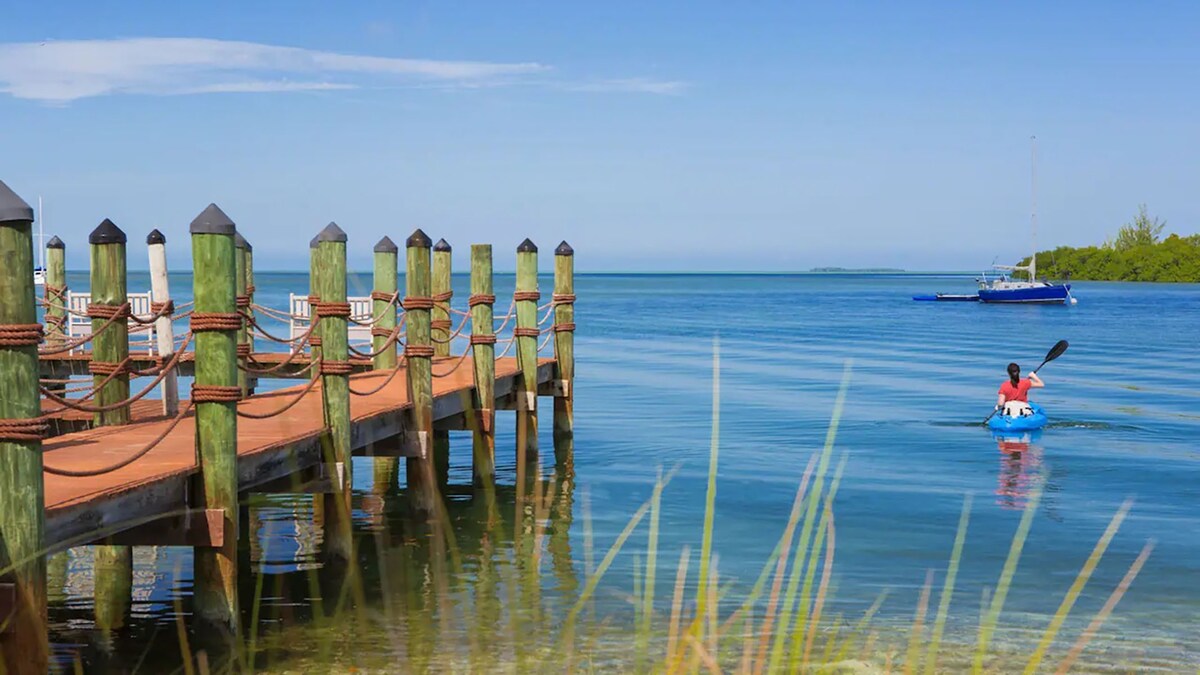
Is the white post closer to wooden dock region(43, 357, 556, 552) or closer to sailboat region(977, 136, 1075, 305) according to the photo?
wooden dock region(43, 357, 556, 552)

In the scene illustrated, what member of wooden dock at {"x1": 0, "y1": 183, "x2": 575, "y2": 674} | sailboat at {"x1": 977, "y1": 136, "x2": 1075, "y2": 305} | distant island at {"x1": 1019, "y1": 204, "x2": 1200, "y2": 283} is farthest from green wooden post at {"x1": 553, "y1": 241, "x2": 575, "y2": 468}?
distant island at {"x1": 1019, "y1": 204, "x2": 1200, "y2": 283}

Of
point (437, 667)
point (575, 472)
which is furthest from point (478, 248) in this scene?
point (437, 667)

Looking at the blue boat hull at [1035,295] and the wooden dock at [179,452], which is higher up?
the wooden dock at [179,452]

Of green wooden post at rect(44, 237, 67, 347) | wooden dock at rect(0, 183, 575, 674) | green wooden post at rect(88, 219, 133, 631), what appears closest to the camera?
wooden dock at rect(0, 183, 575, 674)

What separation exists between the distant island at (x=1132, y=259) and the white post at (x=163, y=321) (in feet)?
440

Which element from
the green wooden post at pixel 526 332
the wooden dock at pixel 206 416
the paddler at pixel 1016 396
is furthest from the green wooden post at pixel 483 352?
the paddler at pixel 1016 396

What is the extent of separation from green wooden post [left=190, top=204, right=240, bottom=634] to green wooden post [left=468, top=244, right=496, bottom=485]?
20.2 feet

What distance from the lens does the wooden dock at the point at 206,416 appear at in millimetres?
5996

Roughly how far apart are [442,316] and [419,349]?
453cm

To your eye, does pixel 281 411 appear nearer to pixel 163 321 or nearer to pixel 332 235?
pixel 332 235

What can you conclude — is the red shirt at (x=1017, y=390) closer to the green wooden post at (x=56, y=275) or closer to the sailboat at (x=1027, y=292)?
the green wooden post at (x=56, y=275)

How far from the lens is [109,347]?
34.4 ft

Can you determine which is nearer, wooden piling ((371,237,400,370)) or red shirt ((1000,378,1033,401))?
wooden piling ((371,237,400,370))

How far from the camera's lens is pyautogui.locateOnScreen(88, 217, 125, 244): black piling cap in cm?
1023
